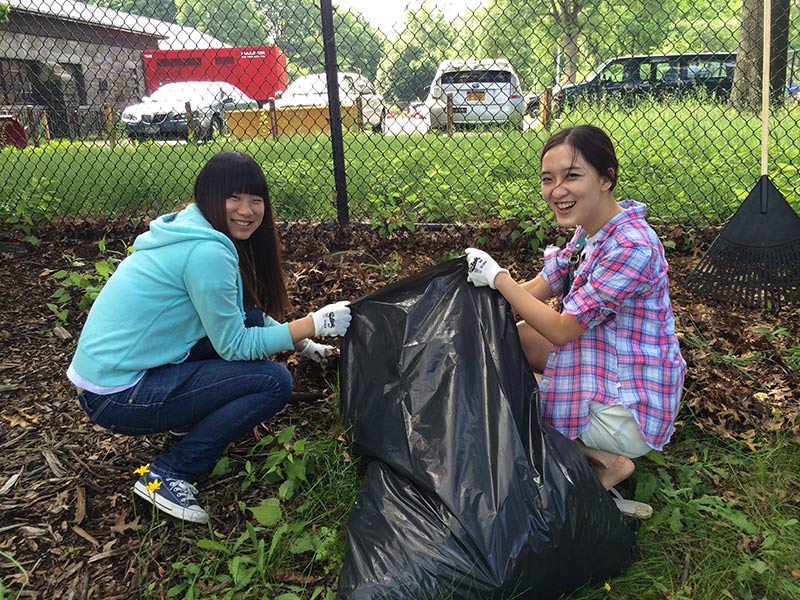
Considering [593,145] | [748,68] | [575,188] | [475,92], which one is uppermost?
[748,68]

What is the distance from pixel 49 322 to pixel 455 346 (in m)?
2.27

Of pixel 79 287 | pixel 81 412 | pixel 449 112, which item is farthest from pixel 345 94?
pixel 81 412

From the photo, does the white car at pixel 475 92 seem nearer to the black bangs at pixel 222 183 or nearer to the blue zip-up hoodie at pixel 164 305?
the black bangs at pixel 222 183

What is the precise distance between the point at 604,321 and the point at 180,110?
8.40m

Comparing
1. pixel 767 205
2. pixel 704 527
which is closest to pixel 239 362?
pixel 704 527

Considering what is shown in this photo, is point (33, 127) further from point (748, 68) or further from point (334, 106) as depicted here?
point (748, 68)

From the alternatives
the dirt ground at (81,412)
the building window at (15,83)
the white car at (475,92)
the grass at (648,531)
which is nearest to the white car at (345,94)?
the white car at (475,92)

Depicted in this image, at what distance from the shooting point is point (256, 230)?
211 centimetres

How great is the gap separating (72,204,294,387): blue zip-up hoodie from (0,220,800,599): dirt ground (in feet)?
1.46

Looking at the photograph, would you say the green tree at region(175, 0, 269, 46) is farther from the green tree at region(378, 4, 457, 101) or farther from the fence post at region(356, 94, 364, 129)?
the green tree at region(378, 4, 457, 101)

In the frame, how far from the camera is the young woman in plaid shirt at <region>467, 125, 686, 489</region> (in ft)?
5.56

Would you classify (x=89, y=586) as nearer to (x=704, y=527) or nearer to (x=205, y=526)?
(x=205, y=526)

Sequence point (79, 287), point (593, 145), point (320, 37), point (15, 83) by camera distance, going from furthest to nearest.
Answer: point (15, 83) → point (320, 37) → point (79, 287) → point (593, 145)

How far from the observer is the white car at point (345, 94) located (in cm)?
430
